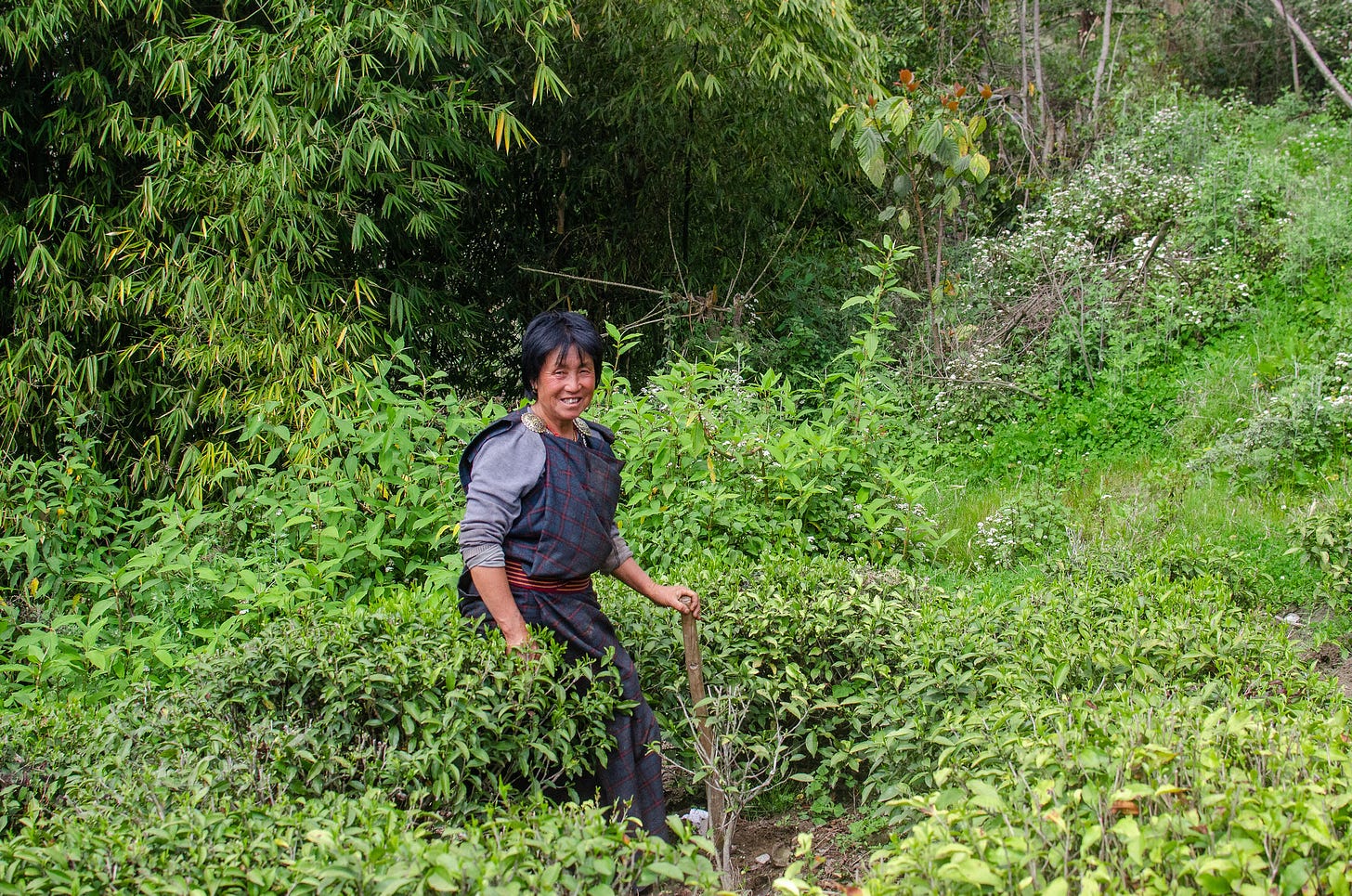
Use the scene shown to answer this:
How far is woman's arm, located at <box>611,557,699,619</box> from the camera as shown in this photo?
247 centimetres

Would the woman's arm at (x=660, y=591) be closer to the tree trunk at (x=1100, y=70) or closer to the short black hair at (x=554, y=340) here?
the short black hair at (x=554, y=340)

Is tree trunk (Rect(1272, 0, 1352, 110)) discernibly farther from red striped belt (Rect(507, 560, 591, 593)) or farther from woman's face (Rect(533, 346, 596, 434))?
red striped belt (Rect(507, 560, 591, 593))

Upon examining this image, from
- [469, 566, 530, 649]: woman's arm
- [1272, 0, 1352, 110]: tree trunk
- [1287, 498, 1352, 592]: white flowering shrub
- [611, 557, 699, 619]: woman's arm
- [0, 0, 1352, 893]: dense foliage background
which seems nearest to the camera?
[0, 0, 1352, 893]: dense foliage background

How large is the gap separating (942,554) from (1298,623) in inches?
54.5

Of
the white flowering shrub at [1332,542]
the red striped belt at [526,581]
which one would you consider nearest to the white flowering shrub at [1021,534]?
the white flowering shrub at [1332,542]

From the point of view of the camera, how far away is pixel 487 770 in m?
2.24

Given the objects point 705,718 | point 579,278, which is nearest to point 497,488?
point 705,718

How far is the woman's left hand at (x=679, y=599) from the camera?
247cm

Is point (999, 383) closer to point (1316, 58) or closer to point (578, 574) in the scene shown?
point (578, 574)

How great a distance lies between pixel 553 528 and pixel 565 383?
0.33m

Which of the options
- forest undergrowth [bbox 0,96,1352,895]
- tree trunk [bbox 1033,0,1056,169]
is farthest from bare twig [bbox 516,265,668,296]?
tree trunk [bbox 1033,0,1056,169]

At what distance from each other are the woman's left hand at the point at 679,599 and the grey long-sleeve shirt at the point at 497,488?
397mm

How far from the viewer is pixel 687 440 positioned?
377 centimetres

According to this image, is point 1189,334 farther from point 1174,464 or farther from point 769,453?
point 769,453
